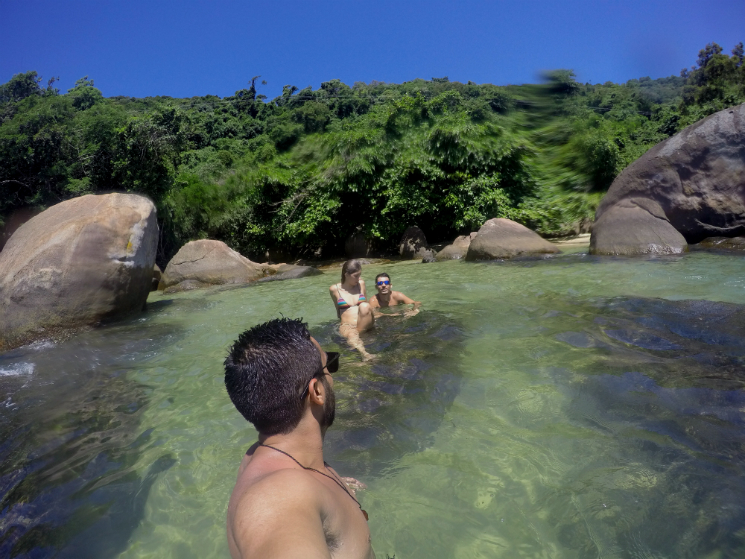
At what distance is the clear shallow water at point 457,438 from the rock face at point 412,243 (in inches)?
414

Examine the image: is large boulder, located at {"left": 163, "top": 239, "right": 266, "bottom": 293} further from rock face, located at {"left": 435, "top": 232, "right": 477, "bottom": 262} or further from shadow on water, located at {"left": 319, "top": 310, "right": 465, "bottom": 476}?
shadow on water, located at {"left": 319, "top": 310, "right": 465, "bottom": 476}

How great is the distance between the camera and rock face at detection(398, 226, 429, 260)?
1772 centimetres

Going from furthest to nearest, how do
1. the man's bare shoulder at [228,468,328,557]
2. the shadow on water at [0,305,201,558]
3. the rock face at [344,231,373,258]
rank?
1. the rock face at [344,231,373,258]
2. the shadow on water at [0,305,201,558]
3. the man's bare shoulder at [228,468,328,557]

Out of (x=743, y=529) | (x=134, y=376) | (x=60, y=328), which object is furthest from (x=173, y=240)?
(x=743, y=529)

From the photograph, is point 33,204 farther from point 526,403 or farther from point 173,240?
point 526,403

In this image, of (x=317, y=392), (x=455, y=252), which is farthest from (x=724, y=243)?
(x=317, y=392)

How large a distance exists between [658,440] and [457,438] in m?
1.26

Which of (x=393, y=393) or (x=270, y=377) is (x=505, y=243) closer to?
(x=393, y=393)

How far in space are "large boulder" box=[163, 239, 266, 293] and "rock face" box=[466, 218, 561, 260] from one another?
6086 mm

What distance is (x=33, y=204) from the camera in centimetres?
1859

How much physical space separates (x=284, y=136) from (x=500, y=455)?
33327 mm

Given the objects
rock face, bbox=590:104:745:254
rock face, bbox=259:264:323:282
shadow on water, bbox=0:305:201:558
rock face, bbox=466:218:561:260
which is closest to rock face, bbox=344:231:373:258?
rock face, bbox=259:264:323:282

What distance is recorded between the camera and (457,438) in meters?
3.74

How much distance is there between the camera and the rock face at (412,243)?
58.1 ft
